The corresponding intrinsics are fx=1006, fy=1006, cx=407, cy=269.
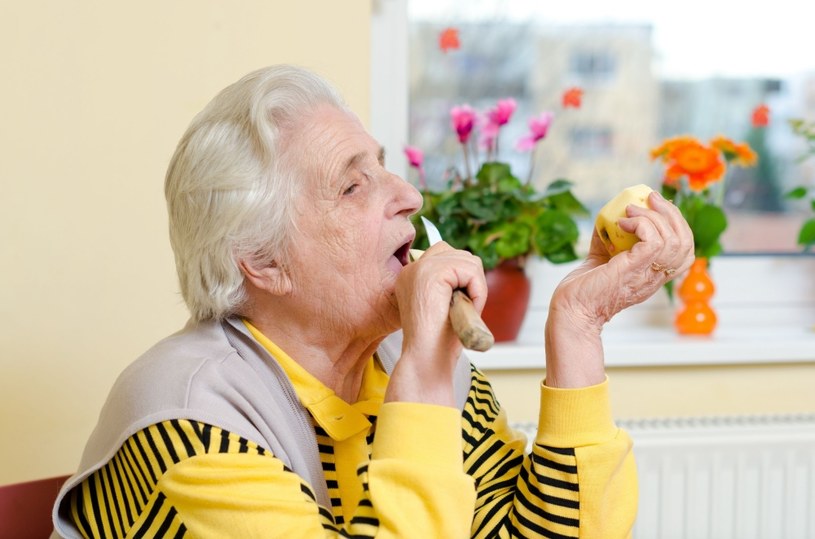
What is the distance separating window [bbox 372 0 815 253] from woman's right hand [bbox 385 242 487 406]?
1.16 meters

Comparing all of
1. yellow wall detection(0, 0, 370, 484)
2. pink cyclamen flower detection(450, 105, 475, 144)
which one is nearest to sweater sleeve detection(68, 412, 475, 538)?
yellow wall detection(0, 0, 370, 484)

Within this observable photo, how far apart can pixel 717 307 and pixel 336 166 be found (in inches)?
60.4

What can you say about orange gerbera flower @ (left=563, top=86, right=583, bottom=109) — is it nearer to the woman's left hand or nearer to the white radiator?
the white radiator

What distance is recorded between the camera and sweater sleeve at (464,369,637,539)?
1168 millimetres

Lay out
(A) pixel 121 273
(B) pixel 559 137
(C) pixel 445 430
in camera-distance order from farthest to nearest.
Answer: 1. (B) pixel 559 137
2. (A) pixel 121 273
3. (C) pixel 445 430

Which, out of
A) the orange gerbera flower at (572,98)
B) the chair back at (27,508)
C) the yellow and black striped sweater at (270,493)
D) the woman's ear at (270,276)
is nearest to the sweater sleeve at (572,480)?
the yellow and black striped sweater at (270,493)

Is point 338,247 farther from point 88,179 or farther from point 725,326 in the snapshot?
point 725,326

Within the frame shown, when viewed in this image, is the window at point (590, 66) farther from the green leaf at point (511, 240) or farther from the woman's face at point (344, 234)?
the woman's face at point (344, 234)

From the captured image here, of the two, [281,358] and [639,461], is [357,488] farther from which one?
[639,461]

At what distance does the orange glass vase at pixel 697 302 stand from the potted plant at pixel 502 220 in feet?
1.16

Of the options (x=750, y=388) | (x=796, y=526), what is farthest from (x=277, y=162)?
(x=796, y=526)

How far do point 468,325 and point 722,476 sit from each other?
52.1 inches

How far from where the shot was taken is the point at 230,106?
1.22m

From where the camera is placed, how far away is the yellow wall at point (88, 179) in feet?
5.81
